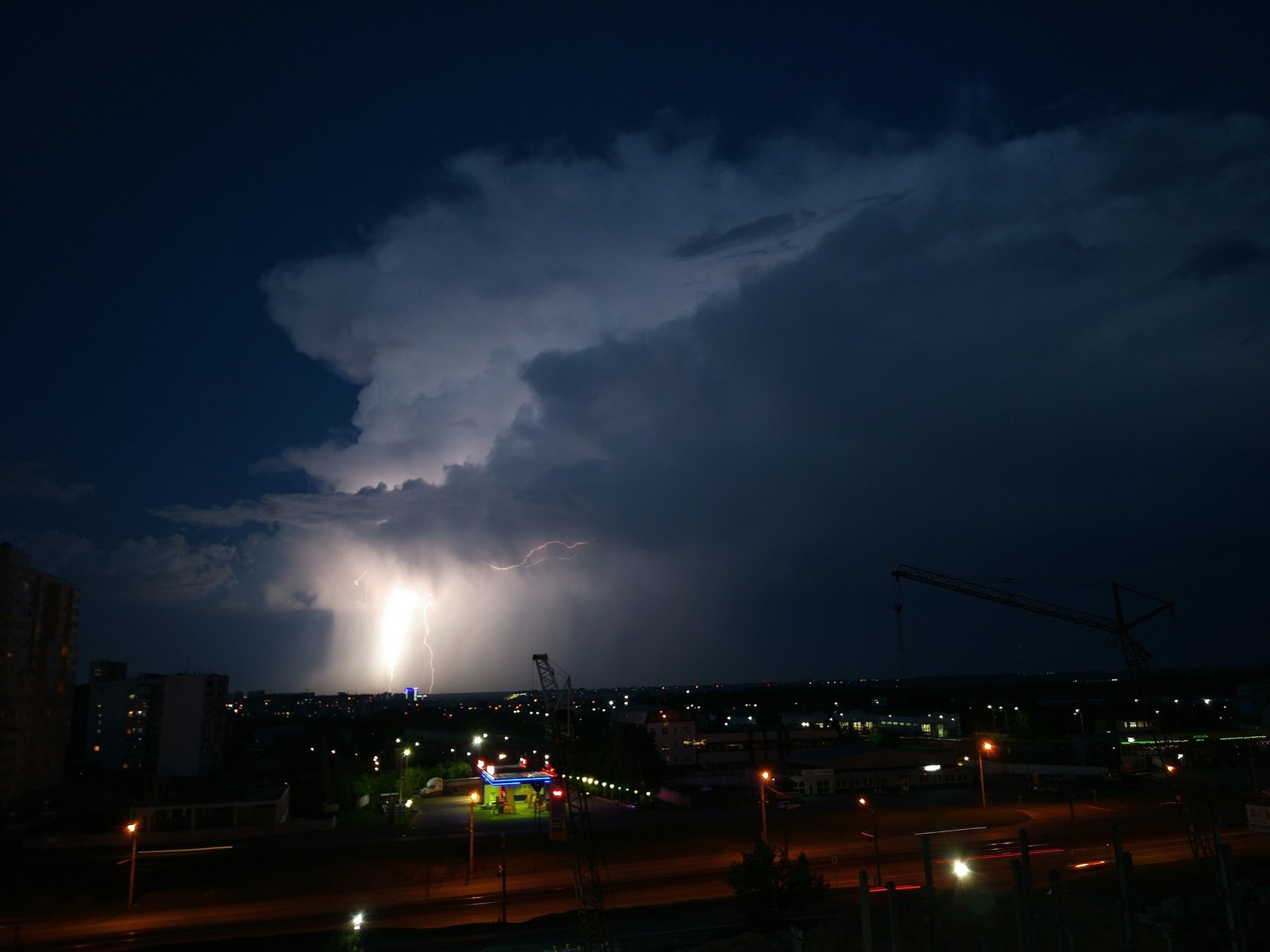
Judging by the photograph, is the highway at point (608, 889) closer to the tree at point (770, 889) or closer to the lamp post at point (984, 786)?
the tree at point (770, 889)

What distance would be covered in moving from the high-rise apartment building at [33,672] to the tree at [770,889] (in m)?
68.7

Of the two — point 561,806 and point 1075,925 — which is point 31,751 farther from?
point 1075,925

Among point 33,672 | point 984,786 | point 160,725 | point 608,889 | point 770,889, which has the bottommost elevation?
point 608,889

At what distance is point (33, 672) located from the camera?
7675 centimetres

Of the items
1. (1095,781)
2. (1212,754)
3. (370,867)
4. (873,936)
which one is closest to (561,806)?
(370,867)

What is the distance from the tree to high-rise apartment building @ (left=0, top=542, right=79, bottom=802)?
2704 inches

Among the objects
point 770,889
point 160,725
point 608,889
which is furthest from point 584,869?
point 160,725

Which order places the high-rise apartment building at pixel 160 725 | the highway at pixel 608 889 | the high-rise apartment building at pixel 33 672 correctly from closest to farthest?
the highway at pixel 608 889, the high-rise apartment building at pixel 33 672, the high-rise apartment building at pixel 160 725

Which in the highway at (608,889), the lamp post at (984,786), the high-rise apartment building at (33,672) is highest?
the high-rise apartment building at (33,672)

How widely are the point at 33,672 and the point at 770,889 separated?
7946 centimetres

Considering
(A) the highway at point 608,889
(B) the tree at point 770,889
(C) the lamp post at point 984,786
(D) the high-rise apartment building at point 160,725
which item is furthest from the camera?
(D) the high-rise apartment building at point 160,725

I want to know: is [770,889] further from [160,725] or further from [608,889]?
[160,725]

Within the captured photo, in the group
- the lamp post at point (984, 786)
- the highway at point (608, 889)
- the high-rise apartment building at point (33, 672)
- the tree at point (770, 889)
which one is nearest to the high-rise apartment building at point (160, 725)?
the high-rise apartment building at point (33, 672)

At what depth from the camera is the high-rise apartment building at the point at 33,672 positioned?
70.2m
